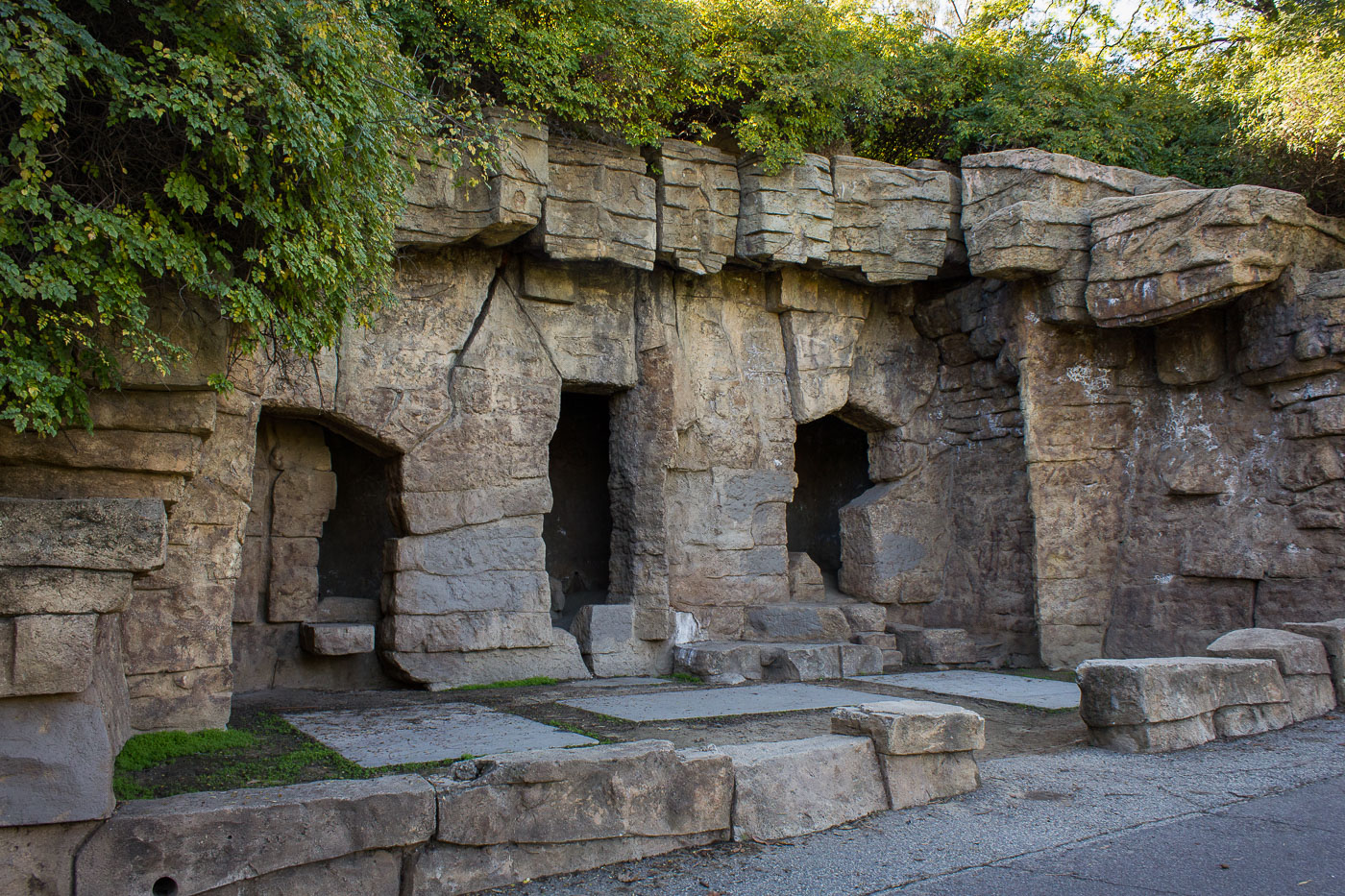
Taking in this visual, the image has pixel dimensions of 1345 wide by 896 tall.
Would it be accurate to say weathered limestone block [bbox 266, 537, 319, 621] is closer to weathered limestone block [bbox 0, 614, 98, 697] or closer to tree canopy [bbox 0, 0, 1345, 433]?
tree canopy [bbox 0, 0, 1345, 433]

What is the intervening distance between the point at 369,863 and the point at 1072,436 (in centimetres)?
830

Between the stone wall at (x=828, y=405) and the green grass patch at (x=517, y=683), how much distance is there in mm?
100

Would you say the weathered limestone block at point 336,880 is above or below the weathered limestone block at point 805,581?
below

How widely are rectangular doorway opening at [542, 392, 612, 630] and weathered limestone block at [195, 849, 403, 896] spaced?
756 cm

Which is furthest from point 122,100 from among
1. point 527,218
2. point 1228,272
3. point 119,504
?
point 1228,272

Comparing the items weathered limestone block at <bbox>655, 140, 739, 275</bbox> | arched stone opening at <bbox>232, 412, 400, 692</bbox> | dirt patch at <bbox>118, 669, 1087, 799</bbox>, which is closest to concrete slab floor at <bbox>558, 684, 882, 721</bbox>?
dirt patch at <bbox>118, 669, 1087, 799</bbox>

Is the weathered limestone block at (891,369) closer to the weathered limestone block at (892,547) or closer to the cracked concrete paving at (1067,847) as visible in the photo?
the weathered limestone block at (892,547)

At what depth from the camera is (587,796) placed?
3.67 metres

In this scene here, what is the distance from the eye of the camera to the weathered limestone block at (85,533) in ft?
10.2

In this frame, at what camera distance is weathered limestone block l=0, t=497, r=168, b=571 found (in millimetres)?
3115

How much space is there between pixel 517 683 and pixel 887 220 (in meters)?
5.64

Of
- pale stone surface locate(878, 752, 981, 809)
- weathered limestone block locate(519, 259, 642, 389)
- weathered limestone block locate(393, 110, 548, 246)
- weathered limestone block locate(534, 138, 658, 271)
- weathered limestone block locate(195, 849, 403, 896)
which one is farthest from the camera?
weathered limestone block locate(519, 259, 642, 389)

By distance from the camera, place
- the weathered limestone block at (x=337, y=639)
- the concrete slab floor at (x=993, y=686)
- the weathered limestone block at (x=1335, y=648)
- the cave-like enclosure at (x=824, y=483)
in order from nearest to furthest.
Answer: the weathered limestone block at (x=1335, y=648) → the concrete slab floor at (x=993, y=686) → the weathered limestone block at (x=337, y=639) → the cave-like enclosure at (x=824, y=483)

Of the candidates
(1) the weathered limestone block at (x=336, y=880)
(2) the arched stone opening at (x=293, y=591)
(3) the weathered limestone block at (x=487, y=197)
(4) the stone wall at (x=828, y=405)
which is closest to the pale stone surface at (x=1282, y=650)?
(4) the stone wall at (x=828, y=405)
